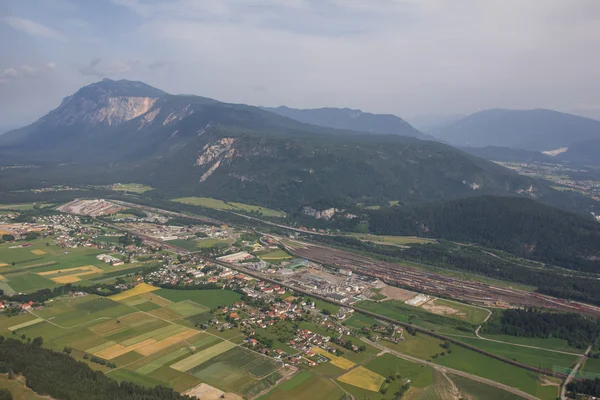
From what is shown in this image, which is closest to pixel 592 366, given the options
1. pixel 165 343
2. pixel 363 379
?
pixel 363 379

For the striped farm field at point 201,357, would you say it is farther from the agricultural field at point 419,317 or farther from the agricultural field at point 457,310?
the agricultural field at point 457,310

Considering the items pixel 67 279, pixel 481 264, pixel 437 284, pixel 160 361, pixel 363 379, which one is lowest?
pixel 363 379

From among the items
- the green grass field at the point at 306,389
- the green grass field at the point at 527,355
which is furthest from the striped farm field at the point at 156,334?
the green grass field at the point at 527,355

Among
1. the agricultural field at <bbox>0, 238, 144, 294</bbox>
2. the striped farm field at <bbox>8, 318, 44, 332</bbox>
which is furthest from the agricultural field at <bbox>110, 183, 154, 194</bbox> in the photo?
the striped farm field at <bbox>8, 318, 44, 332</bbox>

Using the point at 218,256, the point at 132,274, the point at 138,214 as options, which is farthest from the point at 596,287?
the point at 138,214

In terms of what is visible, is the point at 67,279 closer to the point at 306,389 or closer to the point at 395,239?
the point at 306,389

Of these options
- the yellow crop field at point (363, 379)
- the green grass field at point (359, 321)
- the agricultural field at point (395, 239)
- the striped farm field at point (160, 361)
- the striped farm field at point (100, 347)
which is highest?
the agricultural field at point (395, 239)

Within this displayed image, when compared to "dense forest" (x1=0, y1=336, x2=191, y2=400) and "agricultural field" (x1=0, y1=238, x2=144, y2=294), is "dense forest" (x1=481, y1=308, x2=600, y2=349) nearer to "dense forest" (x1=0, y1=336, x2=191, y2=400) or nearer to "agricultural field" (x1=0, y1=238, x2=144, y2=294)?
"dense forest" (x1=0, y1=336, x2=191, y2=400)
